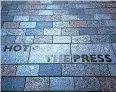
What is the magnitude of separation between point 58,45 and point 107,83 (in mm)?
1770

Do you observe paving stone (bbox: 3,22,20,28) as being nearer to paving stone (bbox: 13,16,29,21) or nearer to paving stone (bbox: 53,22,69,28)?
paving stone (bbox: 13,16,29,21)

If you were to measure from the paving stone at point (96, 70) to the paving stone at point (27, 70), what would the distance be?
1.22 m

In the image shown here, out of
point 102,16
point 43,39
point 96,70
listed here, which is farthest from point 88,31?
point 96,70

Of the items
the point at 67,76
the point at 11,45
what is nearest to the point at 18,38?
the point at 11,45

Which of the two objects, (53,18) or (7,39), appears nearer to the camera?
(7,39)

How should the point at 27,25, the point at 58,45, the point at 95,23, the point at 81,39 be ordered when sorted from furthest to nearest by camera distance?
the point at 95,23 → the point at 27,25 → the point at 81,39 → the point at 58,45

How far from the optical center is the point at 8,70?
4844mm

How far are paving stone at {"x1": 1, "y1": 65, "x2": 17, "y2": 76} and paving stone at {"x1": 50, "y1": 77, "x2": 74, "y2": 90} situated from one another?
95 cm

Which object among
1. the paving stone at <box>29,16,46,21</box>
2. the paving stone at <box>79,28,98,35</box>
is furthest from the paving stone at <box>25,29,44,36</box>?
the paving stone at <box>79,28,98,35</box>

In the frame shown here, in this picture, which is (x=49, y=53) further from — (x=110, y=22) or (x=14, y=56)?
(x=110, y=22)

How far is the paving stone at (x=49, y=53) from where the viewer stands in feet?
16.7

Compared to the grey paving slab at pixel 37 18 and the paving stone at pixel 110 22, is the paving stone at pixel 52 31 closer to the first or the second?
the grey paving slab at pixel 37 18

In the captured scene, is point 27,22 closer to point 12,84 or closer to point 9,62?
point 9,62

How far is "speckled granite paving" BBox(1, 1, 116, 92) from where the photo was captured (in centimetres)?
455
